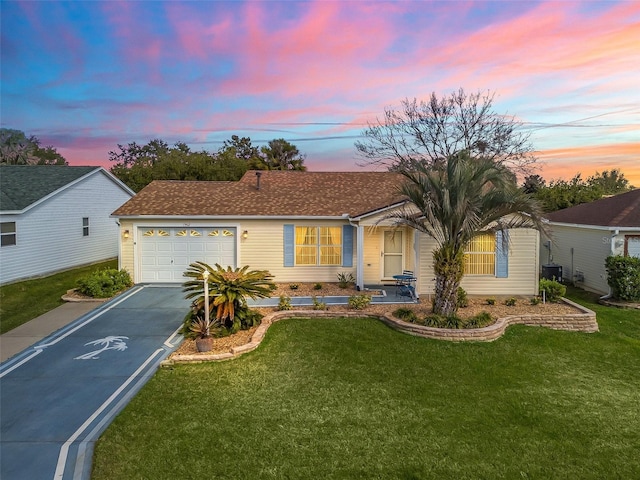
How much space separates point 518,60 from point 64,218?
69.9 ft

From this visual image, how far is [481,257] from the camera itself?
43.0 feet

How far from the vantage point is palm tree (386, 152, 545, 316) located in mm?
9180

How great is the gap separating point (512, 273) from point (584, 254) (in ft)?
19.5

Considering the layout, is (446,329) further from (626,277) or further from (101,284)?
(101,284)

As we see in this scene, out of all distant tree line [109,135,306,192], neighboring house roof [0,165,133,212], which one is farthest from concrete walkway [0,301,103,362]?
distant tree line [109,135,306,192]

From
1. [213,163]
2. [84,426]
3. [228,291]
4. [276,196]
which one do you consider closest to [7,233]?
[276,196]

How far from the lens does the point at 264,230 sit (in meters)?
15.3

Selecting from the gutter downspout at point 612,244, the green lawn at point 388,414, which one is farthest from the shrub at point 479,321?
the gutter downspout at point 612,244

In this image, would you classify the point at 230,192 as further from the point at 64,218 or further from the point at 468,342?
the point at 468,342

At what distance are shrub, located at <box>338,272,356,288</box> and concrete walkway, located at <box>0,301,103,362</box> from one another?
830 cm

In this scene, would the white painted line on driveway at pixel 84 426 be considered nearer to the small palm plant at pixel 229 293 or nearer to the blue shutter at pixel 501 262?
the small palm plant at pixel 229 293

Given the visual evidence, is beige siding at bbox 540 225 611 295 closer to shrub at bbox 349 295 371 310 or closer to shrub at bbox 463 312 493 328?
shrub at bbox 463 312 493 328

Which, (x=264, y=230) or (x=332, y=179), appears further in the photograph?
(x=332, y=179)

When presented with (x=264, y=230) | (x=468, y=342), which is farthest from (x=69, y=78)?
(x=468, y=342)
